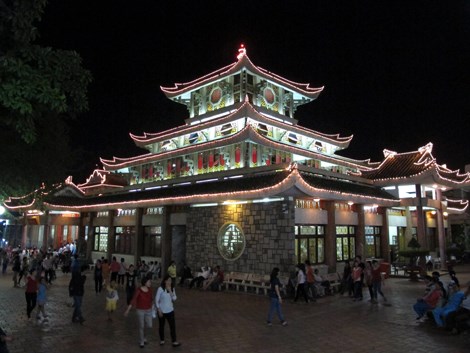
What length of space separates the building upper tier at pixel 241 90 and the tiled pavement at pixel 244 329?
571 inches

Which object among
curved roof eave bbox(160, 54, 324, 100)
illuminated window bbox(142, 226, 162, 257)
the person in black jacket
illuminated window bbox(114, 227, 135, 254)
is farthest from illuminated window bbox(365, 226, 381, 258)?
the person in black jacket

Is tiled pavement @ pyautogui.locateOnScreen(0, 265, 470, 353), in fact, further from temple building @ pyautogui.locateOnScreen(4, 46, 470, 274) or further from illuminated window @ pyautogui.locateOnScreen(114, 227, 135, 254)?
illuminated window @ pyautogui.locateOnScreen(114, 227, 135, 254)

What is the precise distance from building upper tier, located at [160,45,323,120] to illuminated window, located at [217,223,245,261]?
9155mm

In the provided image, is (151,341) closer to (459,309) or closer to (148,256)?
(459,309)

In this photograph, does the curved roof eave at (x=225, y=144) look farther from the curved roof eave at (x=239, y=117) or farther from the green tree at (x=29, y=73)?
the green tree at (x=29, y=73)

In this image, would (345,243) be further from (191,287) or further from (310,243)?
(191,287)

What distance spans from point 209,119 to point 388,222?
1420cm

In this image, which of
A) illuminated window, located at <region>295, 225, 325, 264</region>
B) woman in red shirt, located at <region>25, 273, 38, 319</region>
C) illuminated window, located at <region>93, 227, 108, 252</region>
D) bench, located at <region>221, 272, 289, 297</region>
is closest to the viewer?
woman in red shirt, located at <region>25, 273, 38, 319</region>

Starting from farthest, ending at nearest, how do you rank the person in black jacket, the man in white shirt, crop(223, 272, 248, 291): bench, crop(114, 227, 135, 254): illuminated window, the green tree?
1. crop(114, 227, 135, 254): illuminated window
2. the man in white shirt
3. crop(223, 272, 248, 291): bench
4. the person in black jacket
5. the green tree

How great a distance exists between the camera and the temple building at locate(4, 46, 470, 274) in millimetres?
19219

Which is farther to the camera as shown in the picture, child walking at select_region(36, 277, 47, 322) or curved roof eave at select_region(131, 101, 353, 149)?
curved roof eave at select_region(131, 101, 353, 149)

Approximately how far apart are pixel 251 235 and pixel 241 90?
34.1ft

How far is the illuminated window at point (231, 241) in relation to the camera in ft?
66.0

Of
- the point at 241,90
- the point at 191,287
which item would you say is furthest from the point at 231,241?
the point at 241,90
